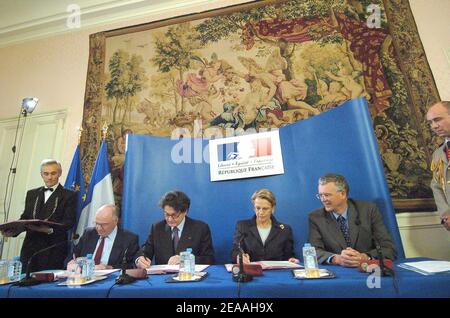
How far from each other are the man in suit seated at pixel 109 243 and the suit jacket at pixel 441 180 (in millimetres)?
2681

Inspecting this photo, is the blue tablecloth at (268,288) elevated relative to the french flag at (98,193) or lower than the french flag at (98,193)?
lower

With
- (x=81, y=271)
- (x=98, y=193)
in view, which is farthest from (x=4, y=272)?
(x=98, y=193)

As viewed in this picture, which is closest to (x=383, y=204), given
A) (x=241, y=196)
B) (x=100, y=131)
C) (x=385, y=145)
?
(x=385, y=145)

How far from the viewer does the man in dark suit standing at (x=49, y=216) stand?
2777 millimetres

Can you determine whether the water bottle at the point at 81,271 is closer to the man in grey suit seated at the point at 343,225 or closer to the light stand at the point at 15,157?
the man in grey suit seated at the point at 343,225

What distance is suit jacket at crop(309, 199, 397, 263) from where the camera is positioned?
6.86 ft

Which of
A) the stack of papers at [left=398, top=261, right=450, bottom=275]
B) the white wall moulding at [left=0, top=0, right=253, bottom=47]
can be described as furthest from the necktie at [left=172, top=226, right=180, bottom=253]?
the white wall moulding at [left=0, top=0, right=253, bottom=47]

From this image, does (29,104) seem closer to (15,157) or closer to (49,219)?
(15,157)

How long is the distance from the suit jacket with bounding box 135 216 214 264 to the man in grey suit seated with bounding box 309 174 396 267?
35.3 inches

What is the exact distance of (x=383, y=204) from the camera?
7.82ft

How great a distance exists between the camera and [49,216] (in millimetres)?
2834

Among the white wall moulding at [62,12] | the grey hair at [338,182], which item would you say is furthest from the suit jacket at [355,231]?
the white wall moulding at [62,12]
